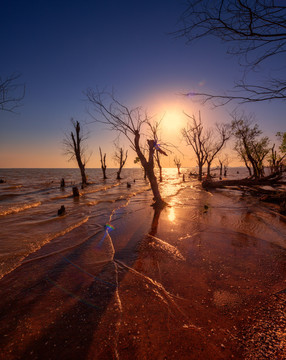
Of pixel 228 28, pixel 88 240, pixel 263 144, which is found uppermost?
pixel 263 144

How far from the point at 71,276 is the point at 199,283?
2.36 m

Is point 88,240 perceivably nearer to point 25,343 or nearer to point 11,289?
point 11,289

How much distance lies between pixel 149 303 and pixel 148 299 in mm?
81

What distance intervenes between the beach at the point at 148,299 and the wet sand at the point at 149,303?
0.5 inches

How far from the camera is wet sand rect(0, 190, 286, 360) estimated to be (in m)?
1.68

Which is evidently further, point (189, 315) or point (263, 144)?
point (263, 144)

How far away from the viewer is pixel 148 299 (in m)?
2.37

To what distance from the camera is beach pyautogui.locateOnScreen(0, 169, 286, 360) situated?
5.53 feet

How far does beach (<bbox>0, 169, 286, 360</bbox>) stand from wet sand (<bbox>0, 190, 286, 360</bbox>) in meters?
0.01

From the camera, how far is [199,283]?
105 inches

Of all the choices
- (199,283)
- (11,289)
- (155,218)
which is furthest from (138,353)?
(155,218)

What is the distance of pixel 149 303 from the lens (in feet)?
7.52

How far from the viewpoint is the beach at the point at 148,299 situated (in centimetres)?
169

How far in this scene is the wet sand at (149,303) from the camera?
1.68 metres
